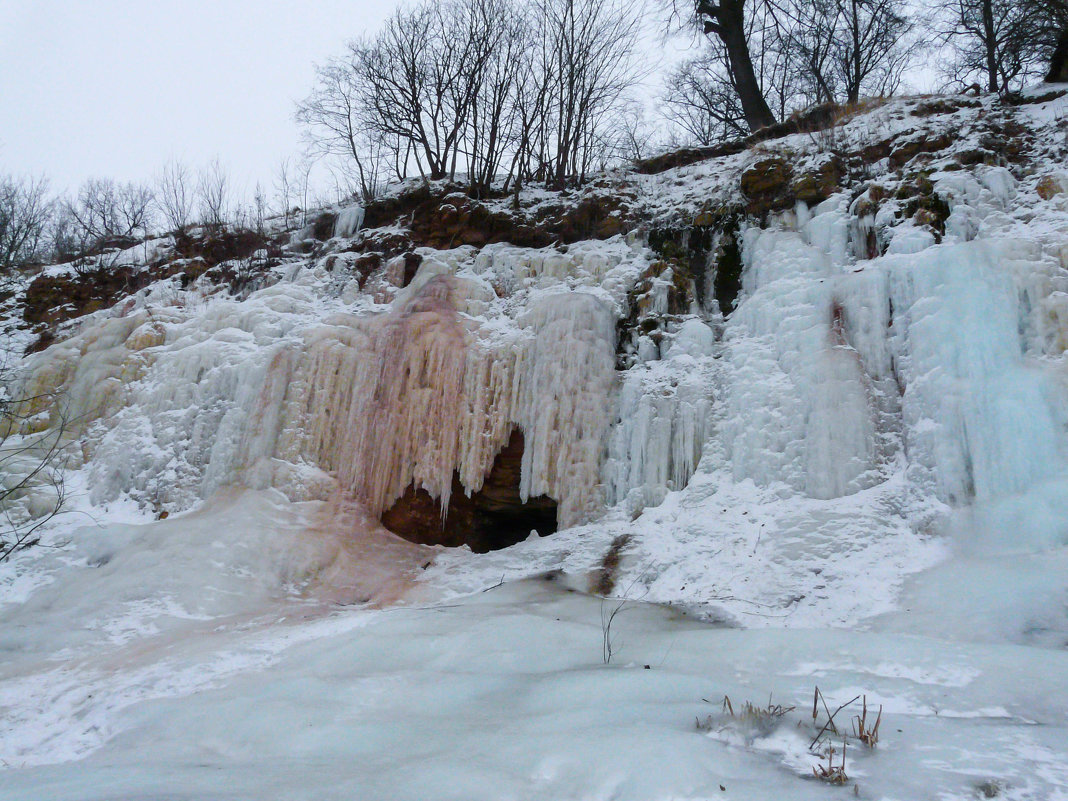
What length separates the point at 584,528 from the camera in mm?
8820

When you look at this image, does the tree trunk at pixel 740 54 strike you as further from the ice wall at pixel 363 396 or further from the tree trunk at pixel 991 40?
the ice wall at pixel 363 396

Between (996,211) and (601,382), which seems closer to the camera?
(996,211)

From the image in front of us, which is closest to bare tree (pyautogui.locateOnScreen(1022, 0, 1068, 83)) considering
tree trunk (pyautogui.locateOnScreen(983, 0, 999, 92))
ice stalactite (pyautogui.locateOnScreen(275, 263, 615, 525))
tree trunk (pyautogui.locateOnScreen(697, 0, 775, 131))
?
tree trunk (pyautogui.locateOnScreen(983, 0, 999, 92))

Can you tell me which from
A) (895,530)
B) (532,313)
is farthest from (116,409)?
(895,530)

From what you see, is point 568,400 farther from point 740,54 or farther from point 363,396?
point 740,54

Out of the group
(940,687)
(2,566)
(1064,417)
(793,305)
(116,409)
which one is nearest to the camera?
(940,687)

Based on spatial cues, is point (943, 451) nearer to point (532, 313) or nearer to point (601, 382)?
point (601, 382)

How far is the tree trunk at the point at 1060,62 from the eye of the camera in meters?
11.6

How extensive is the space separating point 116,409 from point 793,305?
1037cm

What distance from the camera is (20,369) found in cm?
1164

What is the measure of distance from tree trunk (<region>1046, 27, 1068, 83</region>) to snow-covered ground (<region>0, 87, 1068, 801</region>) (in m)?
2.00

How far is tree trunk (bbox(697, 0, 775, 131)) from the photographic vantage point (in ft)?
51.6

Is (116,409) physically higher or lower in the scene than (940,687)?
higher

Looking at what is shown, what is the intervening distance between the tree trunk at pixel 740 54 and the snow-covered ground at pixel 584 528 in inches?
141
